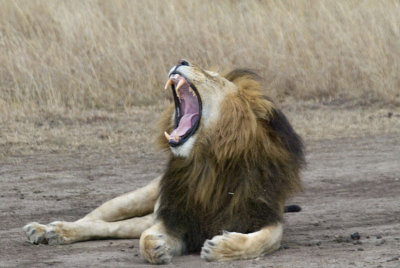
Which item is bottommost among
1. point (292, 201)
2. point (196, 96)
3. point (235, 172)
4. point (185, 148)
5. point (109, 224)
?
point (292, 201)

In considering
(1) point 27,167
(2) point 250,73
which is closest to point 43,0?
(1) point 27,167

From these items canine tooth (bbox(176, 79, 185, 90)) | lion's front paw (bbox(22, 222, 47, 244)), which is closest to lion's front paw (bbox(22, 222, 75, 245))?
lion's front paw (bbox(22, 222, 47, 244))

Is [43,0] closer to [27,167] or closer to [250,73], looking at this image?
[27,167]

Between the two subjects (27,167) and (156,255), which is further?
(27,167)

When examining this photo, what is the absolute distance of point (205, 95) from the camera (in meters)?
4.67

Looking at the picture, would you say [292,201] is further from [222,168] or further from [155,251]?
[155,251]

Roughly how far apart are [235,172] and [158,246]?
549 millimetres

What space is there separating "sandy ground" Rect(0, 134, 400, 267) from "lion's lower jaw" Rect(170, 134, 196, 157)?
534mm

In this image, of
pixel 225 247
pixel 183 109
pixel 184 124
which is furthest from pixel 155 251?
pixel 183 109

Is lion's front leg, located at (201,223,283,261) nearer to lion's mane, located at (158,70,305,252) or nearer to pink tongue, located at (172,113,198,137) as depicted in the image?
lion's mane, located at (158,70,305,252)

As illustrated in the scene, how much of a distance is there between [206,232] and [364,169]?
3103 mm

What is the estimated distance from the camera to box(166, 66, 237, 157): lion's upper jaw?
463 cm

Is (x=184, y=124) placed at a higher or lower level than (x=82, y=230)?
higher

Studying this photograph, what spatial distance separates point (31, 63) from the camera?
1072 cm
